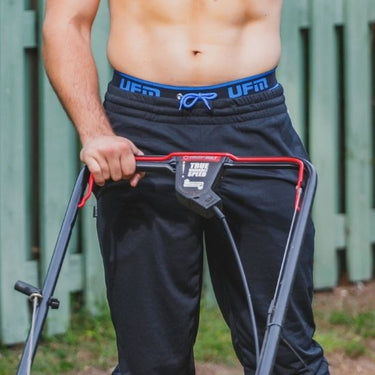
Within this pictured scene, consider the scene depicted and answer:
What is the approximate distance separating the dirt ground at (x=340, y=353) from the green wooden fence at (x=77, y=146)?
7 centimetres

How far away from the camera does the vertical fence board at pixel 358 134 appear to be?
674 centimetres

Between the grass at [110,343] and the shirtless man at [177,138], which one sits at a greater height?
the shirtless man at [177,138]

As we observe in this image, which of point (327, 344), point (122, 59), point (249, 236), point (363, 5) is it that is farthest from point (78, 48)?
point (363, 5)

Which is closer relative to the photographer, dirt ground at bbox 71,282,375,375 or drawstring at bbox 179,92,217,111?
drawstring at bbox 179,92,217,111

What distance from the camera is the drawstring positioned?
3773mm

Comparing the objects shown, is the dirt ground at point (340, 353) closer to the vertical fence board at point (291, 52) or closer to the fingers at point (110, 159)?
the vertical fence board at point (291, 52)

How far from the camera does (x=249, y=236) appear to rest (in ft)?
12.5

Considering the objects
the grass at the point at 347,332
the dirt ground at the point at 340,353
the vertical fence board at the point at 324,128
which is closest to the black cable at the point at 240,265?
the dirt ground at the point at 340,353

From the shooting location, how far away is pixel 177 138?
3.77m

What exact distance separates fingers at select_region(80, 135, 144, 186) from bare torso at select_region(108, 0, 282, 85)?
0.35 m

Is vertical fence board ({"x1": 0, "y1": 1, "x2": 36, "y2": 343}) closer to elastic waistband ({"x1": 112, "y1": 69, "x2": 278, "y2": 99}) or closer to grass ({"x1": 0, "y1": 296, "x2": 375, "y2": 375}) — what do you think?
grass ({"x1": 0, "y1": 296, "x2": 375, "y2": 375})

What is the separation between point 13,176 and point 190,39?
2.15 metres

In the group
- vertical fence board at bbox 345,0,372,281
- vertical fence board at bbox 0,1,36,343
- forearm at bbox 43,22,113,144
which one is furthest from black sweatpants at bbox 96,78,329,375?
vertical fence board at bbox 345,0,372,281

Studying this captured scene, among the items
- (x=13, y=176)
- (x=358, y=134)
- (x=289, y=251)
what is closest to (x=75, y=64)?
(x=289, y=251)
